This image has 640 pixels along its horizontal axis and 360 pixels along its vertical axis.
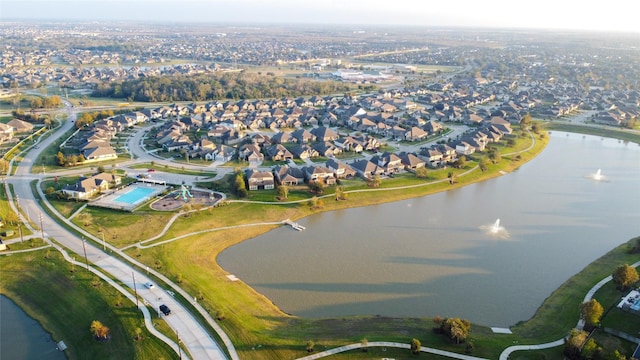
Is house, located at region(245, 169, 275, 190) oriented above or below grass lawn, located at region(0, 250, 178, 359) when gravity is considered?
above

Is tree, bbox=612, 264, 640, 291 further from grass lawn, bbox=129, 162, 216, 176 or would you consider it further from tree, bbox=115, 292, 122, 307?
grass lawn, bbox=129, 162, 216, 176

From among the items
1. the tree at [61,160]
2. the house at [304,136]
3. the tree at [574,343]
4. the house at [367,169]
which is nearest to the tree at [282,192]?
the house at [367,169]

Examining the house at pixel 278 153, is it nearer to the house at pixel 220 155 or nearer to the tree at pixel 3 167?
the house at pixel 220 155

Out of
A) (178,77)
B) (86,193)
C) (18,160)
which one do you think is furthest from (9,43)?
(86,193)

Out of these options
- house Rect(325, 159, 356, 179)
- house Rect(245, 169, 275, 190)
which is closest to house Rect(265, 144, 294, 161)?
house Rect(325, 159, 356, 179)

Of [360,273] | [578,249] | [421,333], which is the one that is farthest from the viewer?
[578,249]

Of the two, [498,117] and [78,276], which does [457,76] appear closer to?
[498,117]
